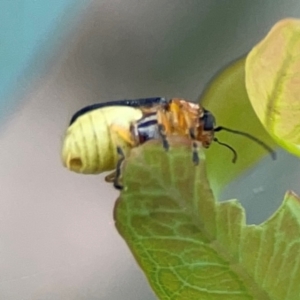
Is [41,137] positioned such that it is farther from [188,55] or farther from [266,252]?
[266,252]

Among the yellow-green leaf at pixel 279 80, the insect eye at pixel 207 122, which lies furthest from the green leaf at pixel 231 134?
the yellow-green leaf at pixel 279 80

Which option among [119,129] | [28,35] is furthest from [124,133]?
[28,35]

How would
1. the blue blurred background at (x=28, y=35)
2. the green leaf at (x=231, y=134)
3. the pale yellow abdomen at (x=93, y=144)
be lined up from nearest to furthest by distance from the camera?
the pale yellow abdomen at (x=93, y=144), the green leaf at (x=231, y=134), the blue blurred background at (x=28, y=35)

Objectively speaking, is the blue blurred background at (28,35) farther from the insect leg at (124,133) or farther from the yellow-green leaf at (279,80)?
the yellow-green leaf at (279,80)

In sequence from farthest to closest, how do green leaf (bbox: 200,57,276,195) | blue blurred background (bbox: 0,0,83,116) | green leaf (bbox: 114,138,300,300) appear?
blue blurred background (bbox: 0,0,83,116) < green leaf (bbox: 200,57,276,195) < green leaf (bbox: 114,138,300,300)

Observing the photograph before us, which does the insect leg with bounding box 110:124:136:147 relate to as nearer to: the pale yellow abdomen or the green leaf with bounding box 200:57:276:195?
the pale yellow abdomen

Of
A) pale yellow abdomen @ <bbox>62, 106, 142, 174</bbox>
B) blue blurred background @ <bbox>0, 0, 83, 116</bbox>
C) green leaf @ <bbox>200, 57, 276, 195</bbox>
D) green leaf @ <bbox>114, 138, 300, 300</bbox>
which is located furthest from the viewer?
blue blurred background @ <bbox>0, 0, 83, 116</bbox>

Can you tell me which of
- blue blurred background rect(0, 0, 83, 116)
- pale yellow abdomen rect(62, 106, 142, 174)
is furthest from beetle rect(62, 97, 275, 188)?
blue blurred background rect(0, 0, 83, 116)
